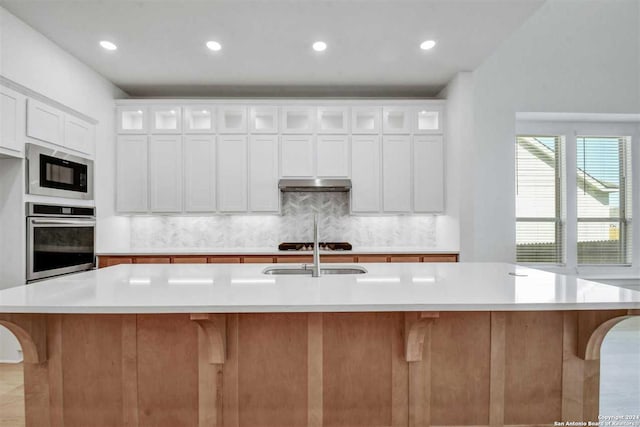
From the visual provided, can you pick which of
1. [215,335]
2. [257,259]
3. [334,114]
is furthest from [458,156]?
[215,335]

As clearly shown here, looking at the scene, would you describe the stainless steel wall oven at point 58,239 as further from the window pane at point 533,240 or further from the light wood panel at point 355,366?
the window pane at point 533,240

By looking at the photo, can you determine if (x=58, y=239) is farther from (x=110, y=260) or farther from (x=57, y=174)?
(x=110, y=260)

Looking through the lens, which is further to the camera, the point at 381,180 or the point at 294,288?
the point at 381,180

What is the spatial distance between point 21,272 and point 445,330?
3277mm

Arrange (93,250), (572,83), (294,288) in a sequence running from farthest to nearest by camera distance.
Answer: (572,83) < (93,250) < (294,288)

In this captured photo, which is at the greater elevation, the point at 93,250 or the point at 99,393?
the point at 93,250

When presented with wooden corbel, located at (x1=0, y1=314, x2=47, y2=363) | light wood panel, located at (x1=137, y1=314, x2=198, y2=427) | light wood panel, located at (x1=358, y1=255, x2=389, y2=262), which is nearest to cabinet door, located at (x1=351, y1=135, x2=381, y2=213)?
light wood panel, located at (x1=358, y1=255, x2=389, y2=262)

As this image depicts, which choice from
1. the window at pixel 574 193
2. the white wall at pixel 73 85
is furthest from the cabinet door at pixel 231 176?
the window at pixel 574 193

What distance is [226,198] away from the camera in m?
4.39

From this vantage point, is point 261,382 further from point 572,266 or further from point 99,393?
point 572,266

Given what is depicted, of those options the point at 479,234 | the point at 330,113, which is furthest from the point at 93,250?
the point at 479,234

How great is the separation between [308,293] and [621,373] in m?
2.94

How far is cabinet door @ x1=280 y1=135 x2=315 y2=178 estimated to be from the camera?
4398mm

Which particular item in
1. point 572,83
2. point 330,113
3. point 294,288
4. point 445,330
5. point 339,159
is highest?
point 572,83
